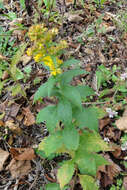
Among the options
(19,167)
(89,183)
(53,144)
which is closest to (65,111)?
(53,144)

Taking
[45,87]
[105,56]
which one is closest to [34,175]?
[45,87]

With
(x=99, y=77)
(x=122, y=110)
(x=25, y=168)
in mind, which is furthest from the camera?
(x=99, y=77)

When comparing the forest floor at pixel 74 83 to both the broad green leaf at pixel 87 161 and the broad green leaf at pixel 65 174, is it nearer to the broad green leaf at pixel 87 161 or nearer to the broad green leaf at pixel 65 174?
the broad green leaf at pixel 87 161

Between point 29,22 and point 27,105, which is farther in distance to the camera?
point 29,22

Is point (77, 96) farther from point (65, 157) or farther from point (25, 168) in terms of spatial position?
point (25, 168)

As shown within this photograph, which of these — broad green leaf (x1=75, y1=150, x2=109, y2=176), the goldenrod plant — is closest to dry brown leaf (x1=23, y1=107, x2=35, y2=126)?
the goldenrod plant

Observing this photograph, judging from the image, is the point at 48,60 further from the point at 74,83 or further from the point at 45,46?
the point at 74,83

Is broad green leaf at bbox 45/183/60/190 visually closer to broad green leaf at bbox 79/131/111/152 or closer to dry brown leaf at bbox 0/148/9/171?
broad green leaf at bbox 79/131/111/152

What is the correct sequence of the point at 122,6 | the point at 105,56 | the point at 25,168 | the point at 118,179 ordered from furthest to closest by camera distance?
the point at 122,6
the point at 105,56
the point at 25,168
the point at 118,179
